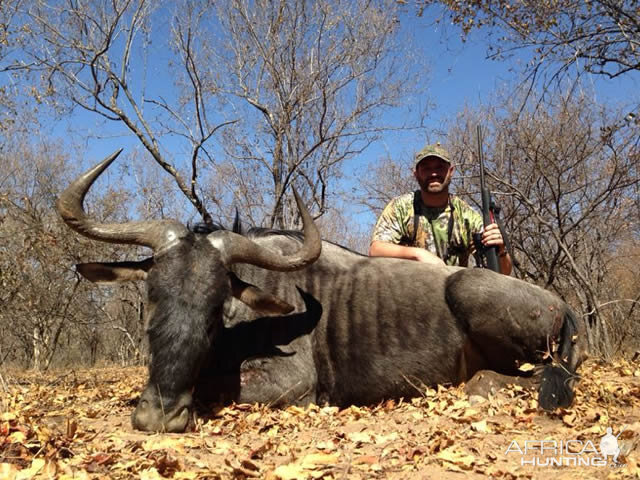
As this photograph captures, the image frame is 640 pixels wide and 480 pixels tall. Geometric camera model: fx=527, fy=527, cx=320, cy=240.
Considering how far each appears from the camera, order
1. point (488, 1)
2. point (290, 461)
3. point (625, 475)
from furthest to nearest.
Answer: point (488, 1) < point (290, 461) < point (625, 475)

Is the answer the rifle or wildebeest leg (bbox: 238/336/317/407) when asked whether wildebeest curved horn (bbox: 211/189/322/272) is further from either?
the rifle

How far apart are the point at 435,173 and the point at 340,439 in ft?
11.8

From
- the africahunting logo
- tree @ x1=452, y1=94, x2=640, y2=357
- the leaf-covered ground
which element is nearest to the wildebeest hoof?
the leaf-covered ground

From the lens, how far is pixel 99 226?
155 inches

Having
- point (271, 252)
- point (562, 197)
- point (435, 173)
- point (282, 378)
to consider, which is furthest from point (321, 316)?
point (562, 197)

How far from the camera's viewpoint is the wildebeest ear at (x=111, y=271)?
389cm

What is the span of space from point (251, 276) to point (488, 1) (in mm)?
6011

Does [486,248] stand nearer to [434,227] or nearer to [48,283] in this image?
[434,227]

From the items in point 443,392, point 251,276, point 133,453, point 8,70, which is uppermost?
point 8,70

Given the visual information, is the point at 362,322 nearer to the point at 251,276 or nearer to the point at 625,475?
the point at 251,276

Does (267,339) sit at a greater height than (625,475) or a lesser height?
greater

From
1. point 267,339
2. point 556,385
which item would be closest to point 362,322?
point 267,339

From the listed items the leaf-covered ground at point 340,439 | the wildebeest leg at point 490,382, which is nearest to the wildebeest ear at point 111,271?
the leaf-covered ground at point 340,439

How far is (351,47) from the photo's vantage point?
446 inches
